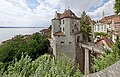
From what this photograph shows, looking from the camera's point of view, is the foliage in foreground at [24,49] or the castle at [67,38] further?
the foliage in foreground at [24,49]

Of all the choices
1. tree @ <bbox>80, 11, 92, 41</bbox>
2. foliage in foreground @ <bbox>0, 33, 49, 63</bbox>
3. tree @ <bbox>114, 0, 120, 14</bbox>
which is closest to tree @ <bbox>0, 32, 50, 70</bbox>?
foliage in foreground @ <bbox>0, 33, 49, 63</bbox>

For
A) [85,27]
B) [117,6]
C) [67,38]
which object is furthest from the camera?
[85,27]

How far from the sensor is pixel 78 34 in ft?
102

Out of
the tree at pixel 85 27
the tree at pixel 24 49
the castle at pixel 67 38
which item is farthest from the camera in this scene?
the tree at pixel 85 27

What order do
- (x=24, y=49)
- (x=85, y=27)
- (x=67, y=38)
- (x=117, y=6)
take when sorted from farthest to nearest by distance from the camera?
(x=85, y=27) < (x=24, y=49) < (x=67, y=38) < (x=117, y=6)

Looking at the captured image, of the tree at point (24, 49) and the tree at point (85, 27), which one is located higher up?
the tree at point (85, 27)

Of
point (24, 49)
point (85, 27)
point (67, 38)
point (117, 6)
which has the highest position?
point (117, 6)

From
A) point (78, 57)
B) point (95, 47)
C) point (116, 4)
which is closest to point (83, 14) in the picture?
point (78, 57)

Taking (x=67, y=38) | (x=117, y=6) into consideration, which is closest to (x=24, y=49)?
(x=67, y=38)

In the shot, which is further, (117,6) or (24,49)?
(24,49)

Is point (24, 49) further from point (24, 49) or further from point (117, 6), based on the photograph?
point (117, 6)

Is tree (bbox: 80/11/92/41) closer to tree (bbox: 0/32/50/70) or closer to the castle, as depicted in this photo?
tree (bbox: 0/32/50/70)

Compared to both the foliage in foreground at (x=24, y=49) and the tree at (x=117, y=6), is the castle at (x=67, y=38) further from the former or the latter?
the tree at (x=117, y=6)

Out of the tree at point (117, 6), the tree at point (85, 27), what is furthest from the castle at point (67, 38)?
the tree at point (117, 6)
